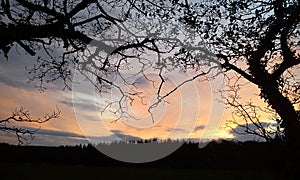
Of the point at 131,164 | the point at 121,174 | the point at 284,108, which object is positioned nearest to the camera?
the point at 284,108

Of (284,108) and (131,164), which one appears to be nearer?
(284,108)

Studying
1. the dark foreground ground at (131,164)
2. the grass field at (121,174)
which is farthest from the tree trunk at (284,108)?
the dark foreground ground at (131,164)

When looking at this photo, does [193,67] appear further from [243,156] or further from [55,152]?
[55,152]

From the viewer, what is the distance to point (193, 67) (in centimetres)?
1054

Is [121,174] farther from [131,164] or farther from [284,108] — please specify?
[284,108]

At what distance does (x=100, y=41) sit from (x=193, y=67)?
322 cm

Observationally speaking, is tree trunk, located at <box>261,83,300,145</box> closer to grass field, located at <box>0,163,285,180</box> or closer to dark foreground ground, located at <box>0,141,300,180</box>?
grass field, located at <box>0,163,285,180</box>

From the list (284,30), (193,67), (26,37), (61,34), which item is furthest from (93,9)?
(284,30)

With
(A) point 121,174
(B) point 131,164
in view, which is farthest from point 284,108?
(B) point 131,164

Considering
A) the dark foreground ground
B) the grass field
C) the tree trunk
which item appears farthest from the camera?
the dark foreground ground

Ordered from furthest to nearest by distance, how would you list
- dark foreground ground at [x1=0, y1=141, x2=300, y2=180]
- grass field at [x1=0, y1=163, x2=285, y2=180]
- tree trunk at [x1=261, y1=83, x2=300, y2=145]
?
dark foreground ground at [x1=0, y1=141, x2=300, y2=180], grass field at [x1=0, y1=163, x2=285, y2=180], tree trunk at [x1=261, y1=83, x2=300, y2=145]

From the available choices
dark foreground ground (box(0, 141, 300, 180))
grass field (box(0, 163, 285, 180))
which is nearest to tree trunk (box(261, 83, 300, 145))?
grass field (box(0, 163, 285, 180))

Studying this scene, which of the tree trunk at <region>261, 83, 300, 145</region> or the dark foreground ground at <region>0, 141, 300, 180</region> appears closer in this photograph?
the tree trunk at <region>261, 83, 300, 145</region>

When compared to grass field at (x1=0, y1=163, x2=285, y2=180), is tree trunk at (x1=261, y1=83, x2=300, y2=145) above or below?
above
